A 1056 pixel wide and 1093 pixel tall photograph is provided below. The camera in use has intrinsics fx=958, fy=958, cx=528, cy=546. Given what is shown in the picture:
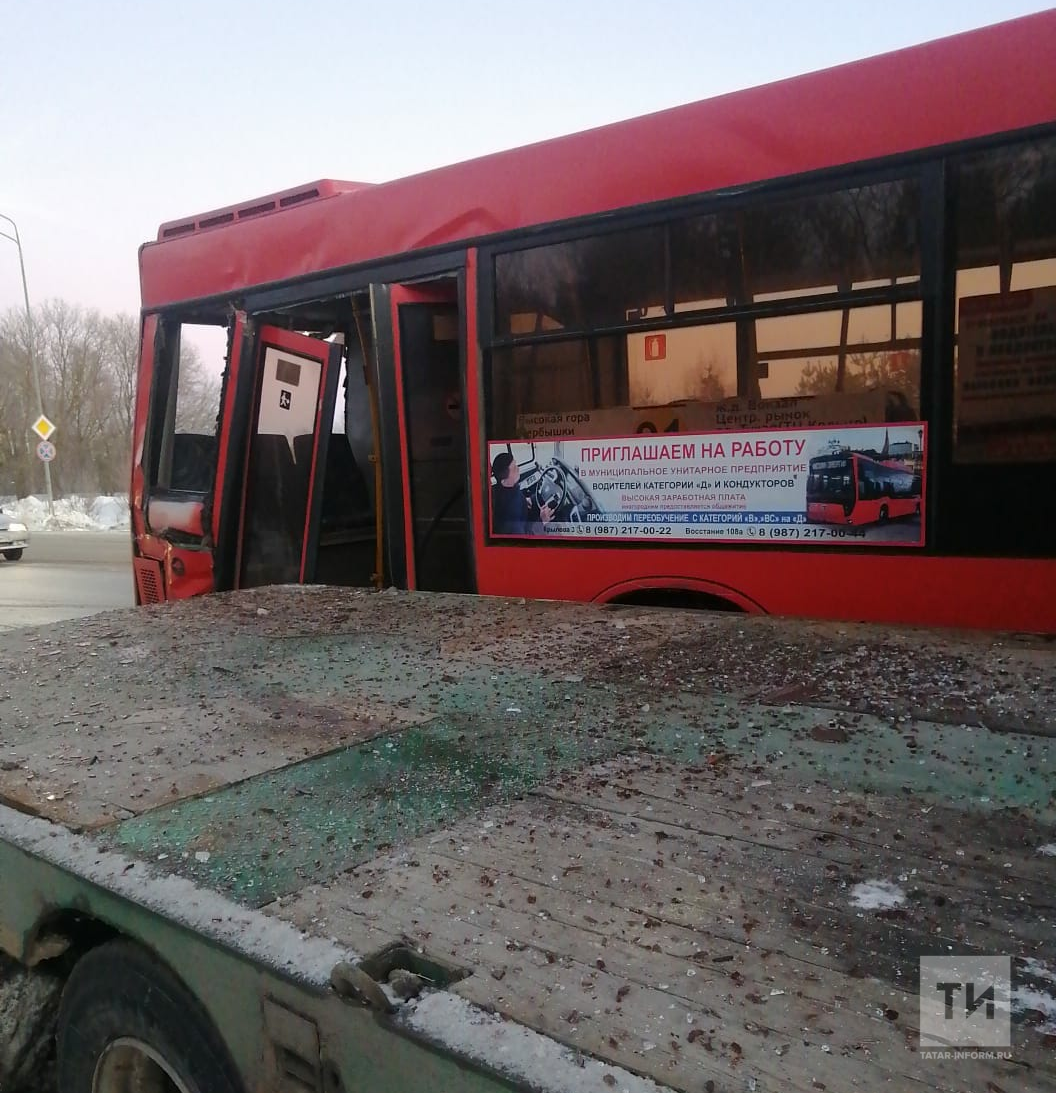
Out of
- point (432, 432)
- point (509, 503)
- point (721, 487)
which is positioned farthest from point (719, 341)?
point (432, 432)

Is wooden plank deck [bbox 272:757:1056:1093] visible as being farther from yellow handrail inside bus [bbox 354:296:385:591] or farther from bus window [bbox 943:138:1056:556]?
yellow handrail inside bus [bbox 354:296:385:591]

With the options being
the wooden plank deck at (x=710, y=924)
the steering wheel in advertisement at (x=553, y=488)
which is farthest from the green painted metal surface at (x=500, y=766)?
the steering wheel in advertisement at (x=553, y=488)

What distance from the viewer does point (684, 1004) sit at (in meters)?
1.40

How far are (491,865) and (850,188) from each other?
3444 mm

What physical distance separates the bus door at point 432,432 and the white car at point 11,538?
18039 millimetres

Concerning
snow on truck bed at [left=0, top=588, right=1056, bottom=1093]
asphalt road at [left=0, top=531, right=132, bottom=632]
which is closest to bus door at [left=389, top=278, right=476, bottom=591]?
snow on truck bed at [left=0, top=588, right=1056, bottom=1093]

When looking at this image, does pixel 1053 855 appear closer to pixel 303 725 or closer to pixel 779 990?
pixel 779 990

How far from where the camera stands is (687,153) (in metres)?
4.51

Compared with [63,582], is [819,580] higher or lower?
higher

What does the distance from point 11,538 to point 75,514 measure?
15910 millimetres

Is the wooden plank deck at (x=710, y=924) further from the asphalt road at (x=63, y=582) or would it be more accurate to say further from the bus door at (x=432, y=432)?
the asphalt road at (x=63, y=582)

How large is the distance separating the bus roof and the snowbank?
91.2ft

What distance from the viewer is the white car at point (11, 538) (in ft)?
67.2

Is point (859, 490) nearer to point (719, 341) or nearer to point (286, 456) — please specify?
point (719, 341)
